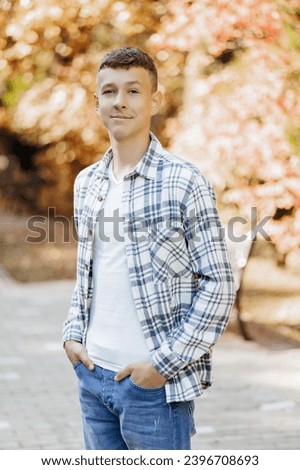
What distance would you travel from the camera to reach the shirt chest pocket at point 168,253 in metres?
2.40

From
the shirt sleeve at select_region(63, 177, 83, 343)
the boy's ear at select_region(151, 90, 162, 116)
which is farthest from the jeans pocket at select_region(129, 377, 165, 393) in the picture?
the boy's ear at select_region(151, 90, 162, 116)

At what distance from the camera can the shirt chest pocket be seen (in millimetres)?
2396

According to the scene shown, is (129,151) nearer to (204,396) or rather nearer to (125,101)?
(125,101)

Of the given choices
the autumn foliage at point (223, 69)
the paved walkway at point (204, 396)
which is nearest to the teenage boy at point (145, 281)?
the paved walkway at point (204, 396)

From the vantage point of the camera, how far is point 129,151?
2.53m

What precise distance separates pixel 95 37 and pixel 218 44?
368 centimetres

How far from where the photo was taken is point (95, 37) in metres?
10.0

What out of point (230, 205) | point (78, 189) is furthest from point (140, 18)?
point (78, 189)

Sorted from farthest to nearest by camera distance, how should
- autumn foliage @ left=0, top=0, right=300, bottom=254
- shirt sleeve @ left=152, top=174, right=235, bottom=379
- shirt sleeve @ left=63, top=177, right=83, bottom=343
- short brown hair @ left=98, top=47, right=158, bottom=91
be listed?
autumn foliage @ left=0, top=0, right=300, bottom=254, shirt sleeve @ left=63, top=177, right=83, bottom=343, short brown hair @ left=98, top=47, right=158, bottom=91, shirt sleeve @ left=152, top=174, right=235, bottom=379

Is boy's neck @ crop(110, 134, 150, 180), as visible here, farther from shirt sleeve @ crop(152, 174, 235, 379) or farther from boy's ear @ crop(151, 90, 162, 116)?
shirt sleeve @ crop(152, 174, 235, 379)

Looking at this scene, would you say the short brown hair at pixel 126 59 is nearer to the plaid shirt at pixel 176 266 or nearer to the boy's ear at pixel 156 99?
the boy's ear at pixel 156 99

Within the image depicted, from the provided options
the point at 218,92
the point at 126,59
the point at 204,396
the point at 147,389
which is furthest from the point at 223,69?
the point at 147,389

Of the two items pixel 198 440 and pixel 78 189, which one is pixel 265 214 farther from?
pixel 78 189

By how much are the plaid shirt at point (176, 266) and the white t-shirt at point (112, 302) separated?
39 mm
